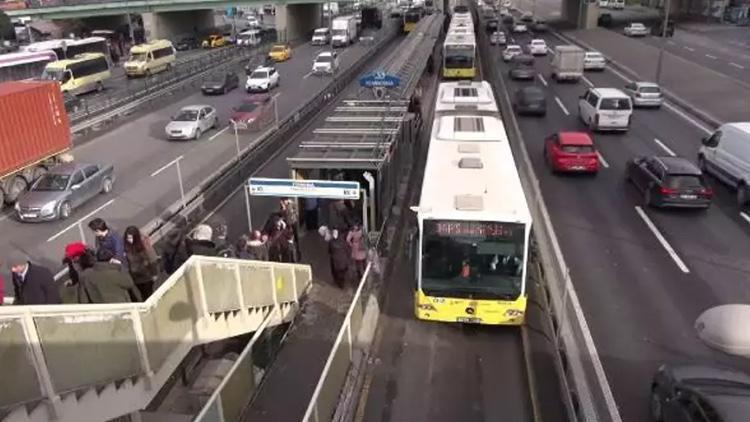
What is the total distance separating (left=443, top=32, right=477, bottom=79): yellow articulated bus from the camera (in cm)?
4188

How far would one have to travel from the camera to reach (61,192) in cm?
2084

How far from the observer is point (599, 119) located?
97.6 feet

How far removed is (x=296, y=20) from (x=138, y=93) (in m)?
57.5

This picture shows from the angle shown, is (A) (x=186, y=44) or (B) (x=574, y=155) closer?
(B) (x=574, y=155)

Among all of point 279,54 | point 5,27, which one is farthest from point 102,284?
point 5,27

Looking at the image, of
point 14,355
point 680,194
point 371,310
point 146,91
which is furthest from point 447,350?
point 146,91

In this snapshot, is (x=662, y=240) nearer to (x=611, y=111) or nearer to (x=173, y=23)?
(x=611, y=111)

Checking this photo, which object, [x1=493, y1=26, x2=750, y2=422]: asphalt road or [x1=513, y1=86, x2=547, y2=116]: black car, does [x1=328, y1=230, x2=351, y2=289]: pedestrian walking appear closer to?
[x1=493, y1=26, x2=750, y2=422]: asphalt road

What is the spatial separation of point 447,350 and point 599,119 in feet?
67.5

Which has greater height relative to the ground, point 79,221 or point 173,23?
point 173,23

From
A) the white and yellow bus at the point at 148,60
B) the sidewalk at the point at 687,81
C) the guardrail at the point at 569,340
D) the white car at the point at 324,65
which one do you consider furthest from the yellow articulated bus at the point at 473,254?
the white and yellow bus at the point at 148,60

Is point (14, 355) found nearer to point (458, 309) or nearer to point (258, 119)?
point (458, 309)

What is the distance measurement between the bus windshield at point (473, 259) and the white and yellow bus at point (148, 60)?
4917 centimetres

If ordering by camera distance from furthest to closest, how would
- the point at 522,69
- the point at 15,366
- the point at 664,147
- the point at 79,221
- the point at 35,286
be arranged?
the point at 522,69 → the point at 664,147 → the point at 79,221 → the point at 35,286 → the point at 15,366
